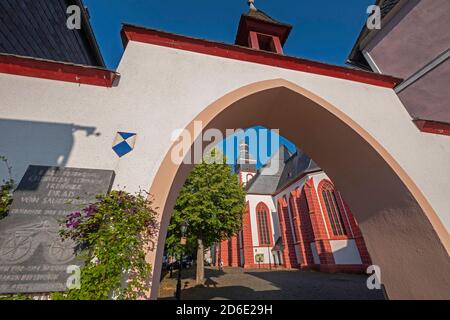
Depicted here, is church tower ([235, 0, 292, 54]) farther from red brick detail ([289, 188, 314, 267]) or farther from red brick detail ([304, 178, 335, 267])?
red brick detail ([289, 188, 314, 267])

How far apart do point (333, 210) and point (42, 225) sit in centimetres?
2069

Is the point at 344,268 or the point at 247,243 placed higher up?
the point at 247,243

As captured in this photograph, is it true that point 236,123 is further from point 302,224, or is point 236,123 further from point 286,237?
point 286,237

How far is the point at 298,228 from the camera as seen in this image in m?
21.4

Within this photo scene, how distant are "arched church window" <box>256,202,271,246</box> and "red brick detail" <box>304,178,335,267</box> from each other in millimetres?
9773

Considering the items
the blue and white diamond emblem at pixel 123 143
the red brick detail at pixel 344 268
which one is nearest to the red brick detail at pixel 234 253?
the red brick detail at pixel 344 268

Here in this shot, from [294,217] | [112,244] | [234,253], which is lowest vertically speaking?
[112,244]

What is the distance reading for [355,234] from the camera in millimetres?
16562

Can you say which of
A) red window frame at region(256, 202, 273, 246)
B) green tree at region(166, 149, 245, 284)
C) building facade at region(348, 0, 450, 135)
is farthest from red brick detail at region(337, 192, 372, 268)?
red window frame at region(256, 202, 273, 246)

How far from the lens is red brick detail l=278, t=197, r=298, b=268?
2244cm

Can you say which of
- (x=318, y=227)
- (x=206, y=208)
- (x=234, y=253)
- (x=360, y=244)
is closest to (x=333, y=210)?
(x=318, y=227)

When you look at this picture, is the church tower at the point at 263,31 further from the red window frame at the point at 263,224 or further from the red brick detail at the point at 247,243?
the red window frame at the point at 263,224

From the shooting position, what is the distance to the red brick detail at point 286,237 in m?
22.4
